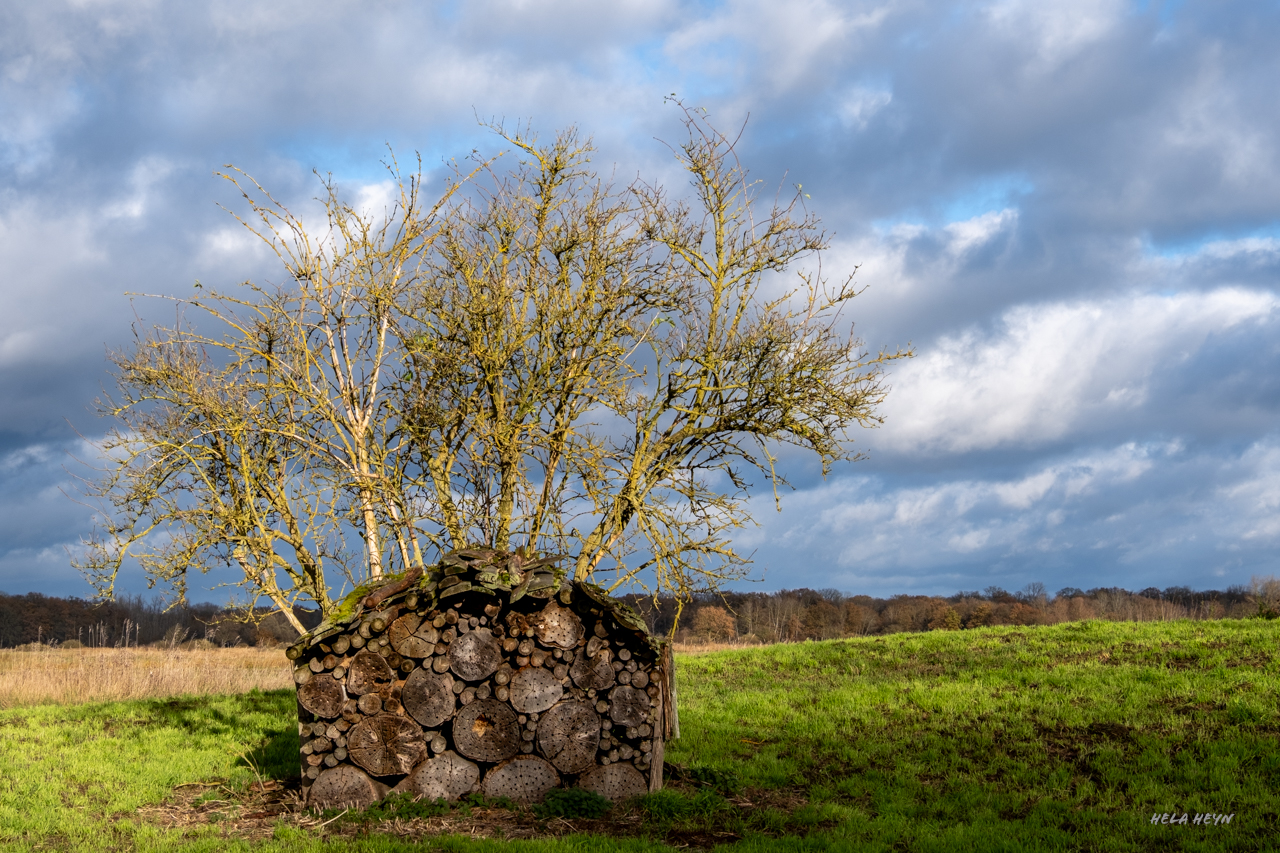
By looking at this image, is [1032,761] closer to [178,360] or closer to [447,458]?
[447,458]

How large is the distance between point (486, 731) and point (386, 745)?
1147 mm

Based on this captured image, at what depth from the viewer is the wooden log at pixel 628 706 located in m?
9.96

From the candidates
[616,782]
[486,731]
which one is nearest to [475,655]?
[486,731]

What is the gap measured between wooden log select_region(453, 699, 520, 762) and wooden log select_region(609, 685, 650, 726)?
3.74 ft

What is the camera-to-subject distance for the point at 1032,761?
1145cm

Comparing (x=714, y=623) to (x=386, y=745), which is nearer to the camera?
(x=386, y=745)

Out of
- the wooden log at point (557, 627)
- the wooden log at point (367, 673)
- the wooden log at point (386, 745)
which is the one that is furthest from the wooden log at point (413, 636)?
the wooden log at point (557, 627)

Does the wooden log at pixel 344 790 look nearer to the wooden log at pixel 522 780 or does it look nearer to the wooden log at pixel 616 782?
the wooden log at pixel 522 780

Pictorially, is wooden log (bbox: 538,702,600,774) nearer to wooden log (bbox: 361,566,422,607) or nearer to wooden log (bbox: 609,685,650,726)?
wooden log (bbox: 609,685,650,726)

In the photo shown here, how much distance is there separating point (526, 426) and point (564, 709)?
148 inches

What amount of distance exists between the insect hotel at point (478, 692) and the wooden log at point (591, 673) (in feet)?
0.04

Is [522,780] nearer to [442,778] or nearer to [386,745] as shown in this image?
[442,778]

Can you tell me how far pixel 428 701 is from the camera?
32.2 feet

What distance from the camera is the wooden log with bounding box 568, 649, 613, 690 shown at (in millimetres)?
10000
